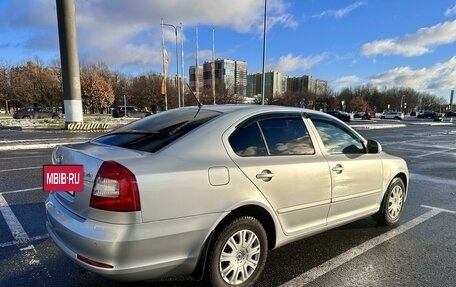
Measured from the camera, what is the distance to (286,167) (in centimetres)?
349

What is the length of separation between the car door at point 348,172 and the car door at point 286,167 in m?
0.17

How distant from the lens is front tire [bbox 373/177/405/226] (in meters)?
4.97

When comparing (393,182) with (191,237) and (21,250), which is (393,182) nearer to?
(191,237)

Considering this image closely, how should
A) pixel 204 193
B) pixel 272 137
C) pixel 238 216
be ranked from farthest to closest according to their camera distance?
pixel 272 137 → pixel 238 216 → pixel 204 193

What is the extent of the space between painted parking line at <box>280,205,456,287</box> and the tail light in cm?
167

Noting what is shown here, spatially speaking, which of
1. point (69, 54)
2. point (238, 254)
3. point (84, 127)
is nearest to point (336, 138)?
point (238, 254)

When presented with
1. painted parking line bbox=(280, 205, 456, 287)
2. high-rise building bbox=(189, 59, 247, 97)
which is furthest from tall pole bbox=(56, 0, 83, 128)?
high-rise building bbox=(189, 59, 247, 97)

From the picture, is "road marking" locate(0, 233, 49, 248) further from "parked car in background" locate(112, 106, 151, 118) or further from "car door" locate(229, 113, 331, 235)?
"parked car in background" locate(112, 106, 151, 118)

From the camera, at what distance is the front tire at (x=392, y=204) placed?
4969 millimetres

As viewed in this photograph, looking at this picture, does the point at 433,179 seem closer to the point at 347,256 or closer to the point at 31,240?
the point at 347,256

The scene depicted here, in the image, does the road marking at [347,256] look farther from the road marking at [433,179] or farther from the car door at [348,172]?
the road marking at [433,179]

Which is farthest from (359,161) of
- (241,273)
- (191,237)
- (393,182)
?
(191,237)

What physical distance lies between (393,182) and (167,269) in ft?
11.5

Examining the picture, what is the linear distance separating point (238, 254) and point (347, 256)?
1537mm
